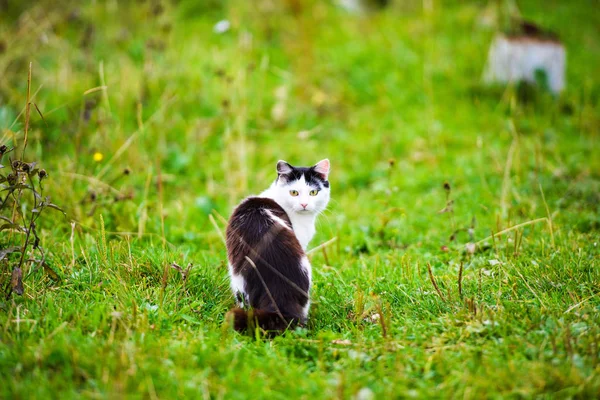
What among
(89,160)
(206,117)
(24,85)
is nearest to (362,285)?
(89,160)

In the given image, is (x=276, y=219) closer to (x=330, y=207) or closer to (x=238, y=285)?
(x=238, y=285)

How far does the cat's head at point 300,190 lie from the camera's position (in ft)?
9.77

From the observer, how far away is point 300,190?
299cm

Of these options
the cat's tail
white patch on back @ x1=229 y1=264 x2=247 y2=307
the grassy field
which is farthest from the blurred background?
the cat's tail

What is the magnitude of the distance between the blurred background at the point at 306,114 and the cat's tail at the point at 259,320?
1379mm

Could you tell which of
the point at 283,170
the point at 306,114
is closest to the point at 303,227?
→ the point at 283,170

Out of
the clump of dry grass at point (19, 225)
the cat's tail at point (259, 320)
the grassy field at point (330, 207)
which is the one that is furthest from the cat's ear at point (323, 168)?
the clump of dry grass at point (19, 225)

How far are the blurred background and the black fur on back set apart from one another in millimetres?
1157

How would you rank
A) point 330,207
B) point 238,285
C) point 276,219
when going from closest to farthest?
point 238,285
point 276,219
point 330,207

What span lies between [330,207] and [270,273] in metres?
2.23

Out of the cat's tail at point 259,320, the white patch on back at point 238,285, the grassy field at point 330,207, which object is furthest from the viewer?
the white patch on back at point 238,285

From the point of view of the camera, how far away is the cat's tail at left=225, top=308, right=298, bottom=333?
2.37 metres

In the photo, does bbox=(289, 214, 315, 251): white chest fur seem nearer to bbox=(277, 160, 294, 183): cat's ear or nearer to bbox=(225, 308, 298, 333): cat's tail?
bbox=(277, 160, 294, 183): cat's ear

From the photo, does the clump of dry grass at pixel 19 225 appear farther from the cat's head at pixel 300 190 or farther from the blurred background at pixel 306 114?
the cat's head at pixel 300 190
